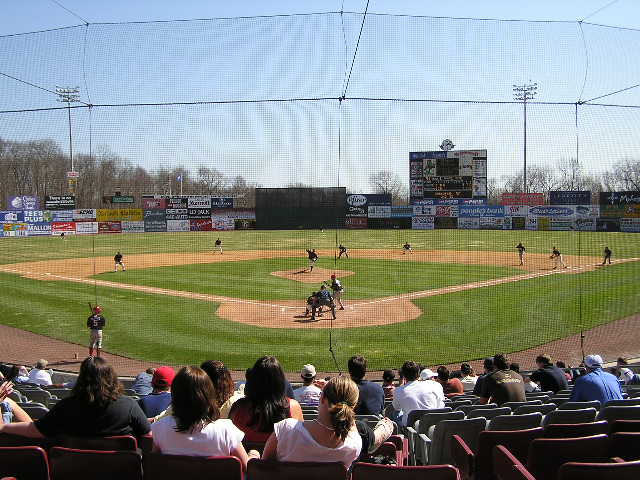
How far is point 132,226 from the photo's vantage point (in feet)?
199

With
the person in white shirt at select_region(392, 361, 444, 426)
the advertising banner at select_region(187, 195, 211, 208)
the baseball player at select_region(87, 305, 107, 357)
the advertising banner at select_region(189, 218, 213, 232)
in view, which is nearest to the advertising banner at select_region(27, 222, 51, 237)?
the advertising banner at select_region(187, 195, 211, 208)

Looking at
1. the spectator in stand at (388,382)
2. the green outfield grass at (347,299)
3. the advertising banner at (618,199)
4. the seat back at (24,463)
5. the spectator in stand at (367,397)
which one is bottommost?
the green outfield grass at (347,299)

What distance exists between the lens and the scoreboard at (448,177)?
21734mm

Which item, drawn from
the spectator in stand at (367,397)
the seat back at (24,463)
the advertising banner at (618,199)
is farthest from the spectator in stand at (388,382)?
the advertising banner at (618,199)

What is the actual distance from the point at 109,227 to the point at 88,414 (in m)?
59.5

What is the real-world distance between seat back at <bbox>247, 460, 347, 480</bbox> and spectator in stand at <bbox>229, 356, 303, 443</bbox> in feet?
2.58

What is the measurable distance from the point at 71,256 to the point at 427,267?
26.1 metres

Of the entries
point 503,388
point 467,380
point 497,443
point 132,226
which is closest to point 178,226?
point 132,226

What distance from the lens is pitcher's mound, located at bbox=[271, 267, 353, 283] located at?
27469 mm

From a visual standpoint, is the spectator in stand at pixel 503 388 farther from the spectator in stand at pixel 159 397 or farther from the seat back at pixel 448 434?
the spectator in stand at pixel 159 397

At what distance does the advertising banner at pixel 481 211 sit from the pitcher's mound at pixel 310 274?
3102 centimetres

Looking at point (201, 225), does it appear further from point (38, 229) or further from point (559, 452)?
point (559, 452)

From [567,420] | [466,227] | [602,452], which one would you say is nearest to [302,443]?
[602,452]

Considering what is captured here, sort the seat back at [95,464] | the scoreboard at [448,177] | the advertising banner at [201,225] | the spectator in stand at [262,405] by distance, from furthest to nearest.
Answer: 1. the advertising banner at [201,225]
2. the scoreboard at [448,177]
3. the spectator in stand at [262,405]
4. the seat back at [95,464]
